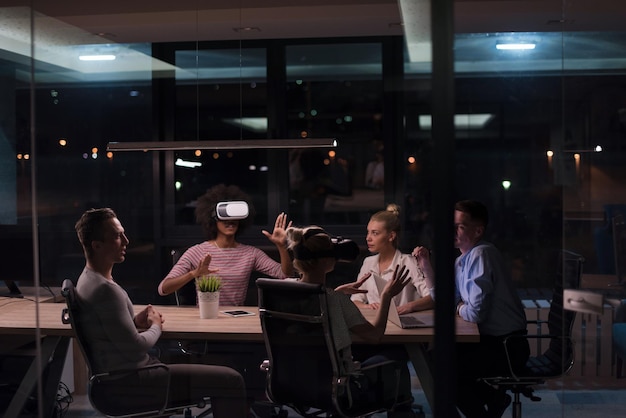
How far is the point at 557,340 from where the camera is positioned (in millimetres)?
4172

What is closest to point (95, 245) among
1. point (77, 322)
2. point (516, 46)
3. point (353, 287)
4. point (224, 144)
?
point (77, 322)

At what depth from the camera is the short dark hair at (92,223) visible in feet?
14.8

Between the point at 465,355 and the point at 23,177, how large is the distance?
8.33 feet

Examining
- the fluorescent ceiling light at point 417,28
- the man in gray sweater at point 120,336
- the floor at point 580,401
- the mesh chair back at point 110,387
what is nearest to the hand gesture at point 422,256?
the floor at point 580,401

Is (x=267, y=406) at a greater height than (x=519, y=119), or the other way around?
(x=519, y=119)

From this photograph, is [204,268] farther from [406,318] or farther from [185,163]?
[406,318]

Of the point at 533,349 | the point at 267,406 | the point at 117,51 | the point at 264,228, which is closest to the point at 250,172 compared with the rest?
the point at 264,228

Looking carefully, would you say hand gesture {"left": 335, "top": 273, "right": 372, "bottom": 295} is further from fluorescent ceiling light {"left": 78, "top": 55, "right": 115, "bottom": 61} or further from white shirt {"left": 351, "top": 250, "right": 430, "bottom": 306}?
fluorescent ceiling light {"left": 78, "top": 55, "right": 115, "bottom": 61}

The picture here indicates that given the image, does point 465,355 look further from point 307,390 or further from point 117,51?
point 117,51

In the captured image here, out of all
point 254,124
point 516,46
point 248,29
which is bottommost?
point 254,124

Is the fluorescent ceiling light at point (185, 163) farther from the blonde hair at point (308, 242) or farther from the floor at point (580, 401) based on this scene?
the floor at point (580, 401)

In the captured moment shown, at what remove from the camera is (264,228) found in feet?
15.5

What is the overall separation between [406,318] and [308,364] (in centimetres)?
53

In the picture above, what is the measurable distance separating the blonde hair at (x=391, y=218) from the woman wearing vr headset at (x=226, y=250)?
1.84 feet
